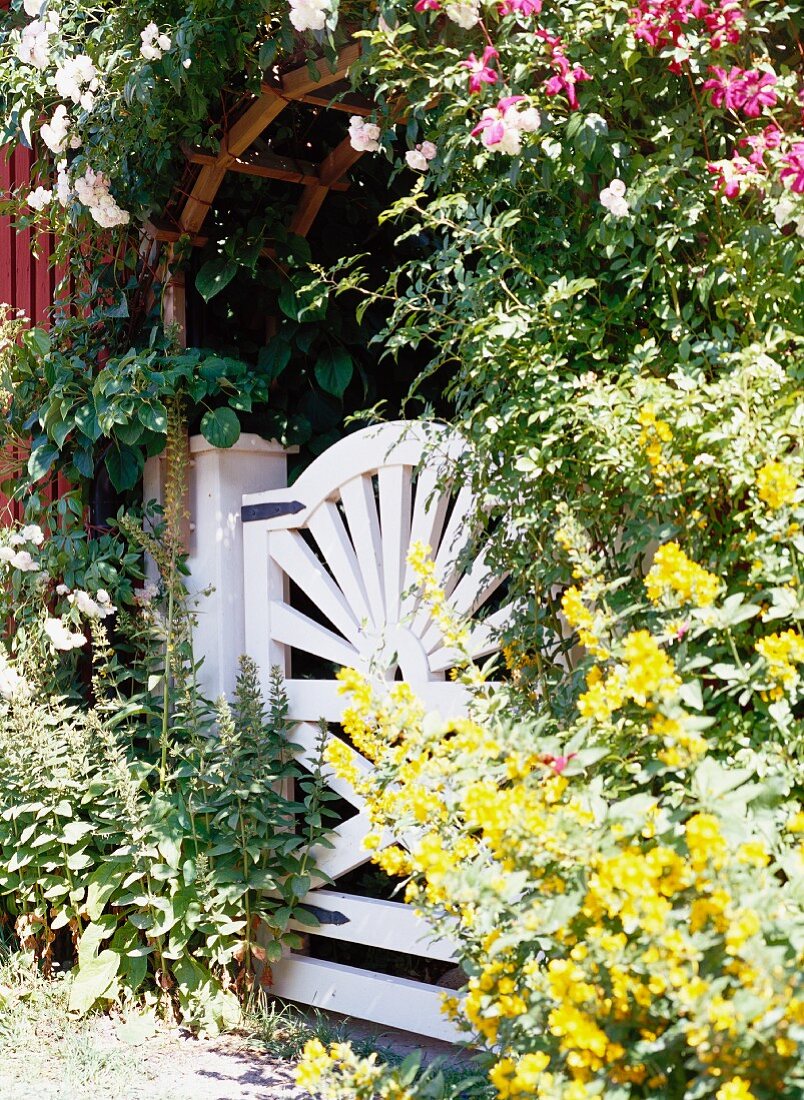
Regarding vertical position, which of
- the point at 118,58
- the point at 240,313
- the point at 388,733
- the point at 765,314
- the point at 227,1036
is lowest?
the point at 227,1036

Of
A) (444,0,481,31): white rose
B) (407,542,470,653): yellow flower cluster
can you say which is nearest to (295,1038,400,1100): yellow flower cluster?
(407,542,470,653): yellow flower cluster

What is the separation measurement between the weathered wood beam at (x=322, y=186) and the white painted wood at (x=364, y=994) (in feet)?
7.29

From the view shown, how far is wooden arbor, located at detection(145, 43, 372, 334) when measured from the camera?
325cm

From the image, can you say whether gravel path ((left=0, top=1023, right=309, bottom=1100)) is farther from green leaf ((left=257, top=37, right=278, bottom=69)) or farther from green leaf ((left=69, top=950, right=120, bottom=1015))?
green leaf ((left=257, top=37, right=278, bottom=69))

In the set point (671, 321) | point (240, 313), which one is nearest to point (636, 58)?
point (671, 321)

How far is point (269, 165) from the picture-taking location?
358cm

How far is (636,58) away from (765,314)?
516 mm

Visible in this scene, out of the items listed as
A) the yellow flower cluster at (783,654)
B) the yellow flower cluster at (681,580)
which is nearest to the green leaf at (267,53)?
the yellow flower cluster at (681,580)

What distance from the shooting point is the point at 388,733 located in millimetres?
1769

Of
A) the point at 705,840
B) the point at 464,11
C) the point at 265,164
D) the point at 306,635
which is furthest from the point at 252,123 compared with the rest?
the point at 705,840

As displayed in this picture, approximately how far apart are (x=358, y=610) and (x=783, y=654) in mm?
1686

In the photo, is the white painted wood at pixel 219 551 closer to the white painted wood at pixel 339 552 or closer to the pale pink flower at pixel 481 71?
the white painted wood at pixel 339 552

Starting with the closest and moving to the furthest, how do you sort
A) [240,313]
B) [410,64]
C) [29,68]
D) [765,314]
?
[765,314] < [410,64] < [29,68] < [240,313]

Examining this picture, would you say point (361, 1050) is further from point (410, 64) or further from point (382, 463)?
point (410, 64)
